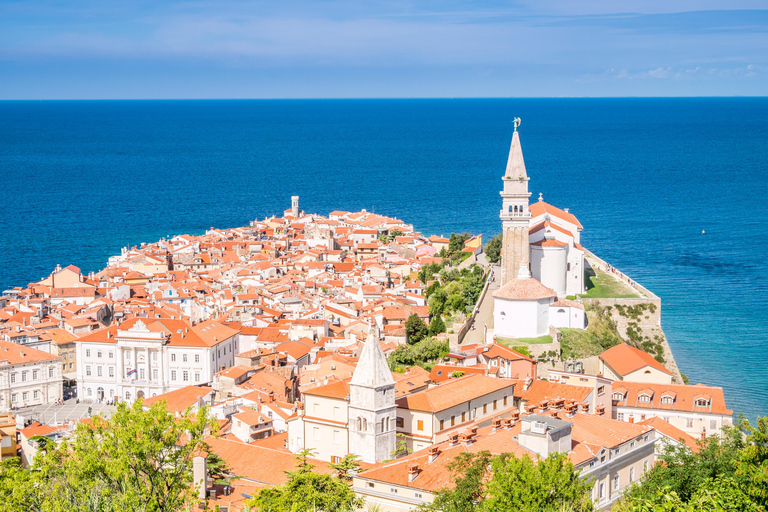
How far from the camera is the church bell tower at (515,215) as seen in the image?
3750 cm

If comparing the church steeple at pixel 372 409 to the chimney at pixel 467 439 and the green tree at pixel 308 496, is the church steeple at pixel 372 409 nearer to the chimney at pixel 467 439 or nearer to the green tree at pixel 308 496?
the chimney at pixel 467 439

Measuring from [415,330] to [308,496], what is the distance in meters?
21.1

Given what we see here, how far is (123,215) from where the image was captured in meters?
93.4

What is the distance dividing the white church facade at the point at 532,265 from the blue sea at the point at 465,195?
620cm

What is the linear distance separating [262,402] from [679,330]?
22.9 meters

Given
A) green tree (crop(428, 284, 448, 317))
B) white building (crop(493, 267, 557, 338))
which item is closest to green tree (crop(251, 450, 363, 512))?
white building (crop(493, 267, 557, 338))

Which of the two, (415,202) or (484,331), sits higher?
(415,202)

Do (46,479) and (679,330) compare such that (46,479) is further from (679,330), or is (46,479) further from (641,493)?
(679,330)

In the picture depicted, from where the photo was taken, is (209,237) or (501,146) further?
(501,146)

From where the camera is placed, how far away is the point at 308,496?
1819cm

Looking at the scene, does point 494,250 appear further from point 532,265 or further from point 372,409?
point 372,409

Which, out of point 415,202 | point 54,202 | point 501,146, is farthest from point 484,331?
point 501,146

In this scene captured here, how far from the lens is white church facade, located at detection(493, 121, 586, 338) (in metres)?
34.4

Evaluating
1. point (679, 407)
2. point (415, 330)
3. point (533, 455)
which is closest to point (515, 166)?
point (415, 330)
